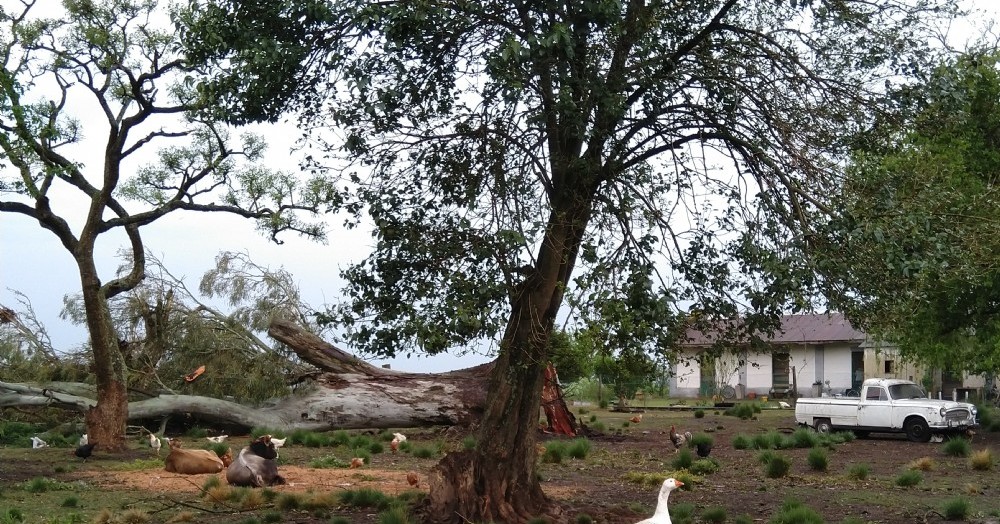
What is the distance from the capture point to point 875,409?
2491cm

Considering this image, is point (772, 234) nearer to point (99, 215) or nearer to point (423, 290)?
point (423, 290)

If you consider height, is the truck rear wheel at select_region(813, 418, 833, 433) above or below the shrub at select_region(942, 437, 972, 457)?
above

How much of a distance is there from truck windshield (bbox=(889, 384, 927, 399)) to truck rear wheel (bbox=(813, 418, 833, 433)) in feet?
6.07

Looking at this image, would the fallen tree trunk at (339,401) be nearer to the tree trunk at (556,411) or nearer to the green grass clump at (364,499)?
the tree trunk at (556,411)

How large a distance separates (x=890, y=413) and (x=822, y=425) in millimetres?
2090

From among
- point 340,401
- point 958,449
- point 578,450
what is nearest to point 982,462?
point 958,449

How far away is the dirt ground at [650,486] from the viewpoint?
39.2 feet

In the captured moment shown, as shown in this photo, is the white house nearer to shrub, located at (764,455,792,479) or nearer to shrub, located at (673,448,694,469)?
shrub, located at (673,448,694,469)

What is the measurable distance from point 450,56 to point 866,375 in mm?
42937

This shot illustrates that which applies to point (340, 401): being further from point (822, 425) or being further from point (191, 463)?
point (822, 425)

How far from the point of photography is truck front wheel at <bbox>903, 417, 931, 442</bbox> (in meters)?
24.1

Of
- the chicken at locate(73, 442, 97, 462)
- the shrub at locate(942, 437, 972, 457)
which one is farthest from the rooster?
the chicken at locate(73, 442, 97, 462)

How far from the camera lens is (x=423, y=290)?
9.77 meters

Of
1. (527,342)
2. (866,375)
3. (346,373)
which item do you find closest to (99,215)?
(346,373)
